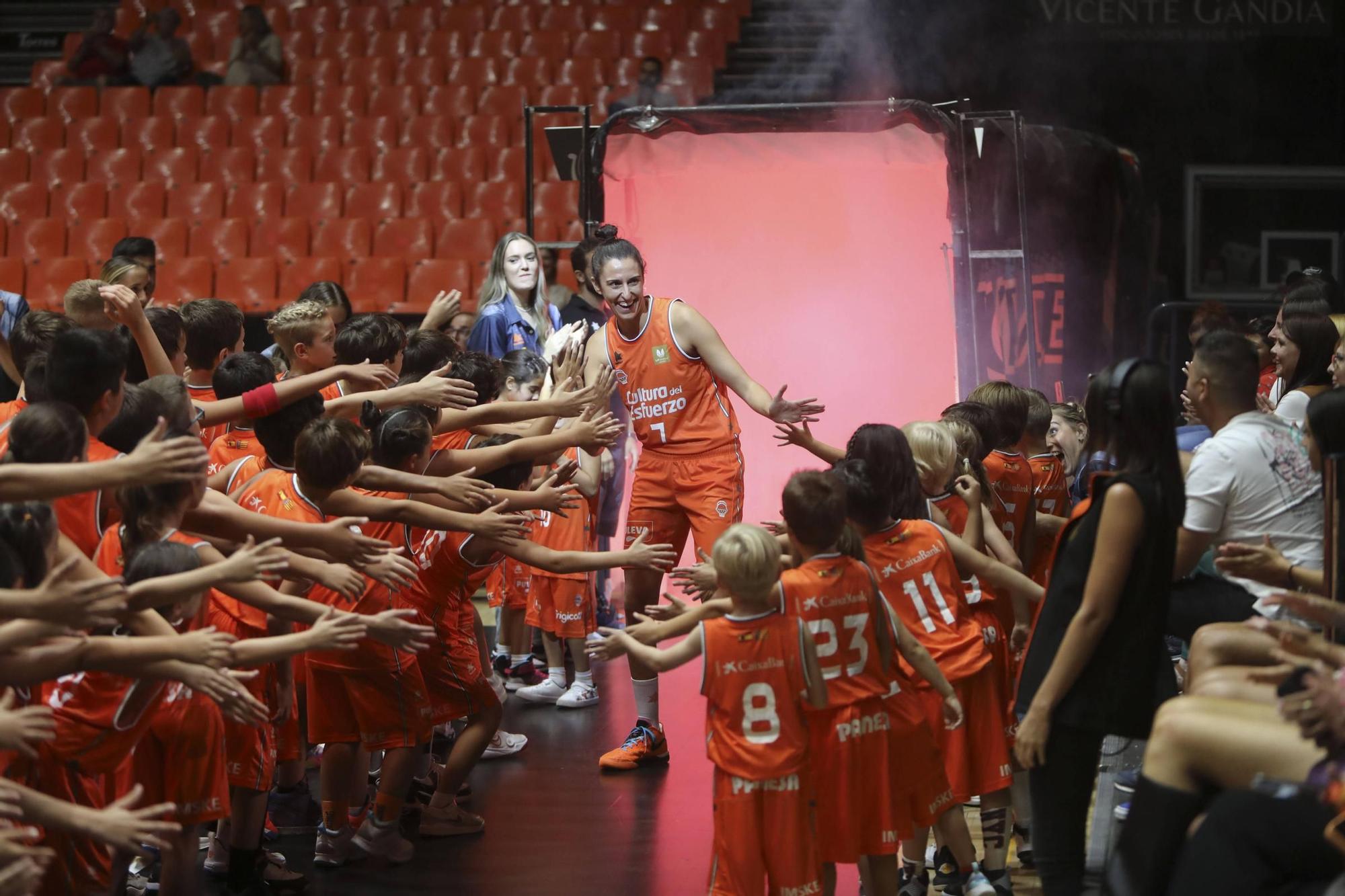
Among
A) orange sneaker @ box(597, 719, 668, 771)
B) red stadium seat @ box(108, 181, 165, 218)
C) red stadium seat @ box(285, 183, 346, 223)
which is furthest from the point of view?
red stadium seat @ box(108, 181, 165, 218)

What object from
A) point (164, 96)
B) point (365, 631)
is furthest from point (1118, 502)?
point (164, 96)

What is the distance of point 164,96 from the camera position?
12438 millimetres

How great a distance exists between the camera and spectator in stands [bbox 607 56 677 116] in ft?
35.3

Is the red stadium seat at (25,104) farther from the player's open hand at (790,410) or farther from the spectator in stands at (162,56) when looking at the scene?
the player's open hand at (790,410)

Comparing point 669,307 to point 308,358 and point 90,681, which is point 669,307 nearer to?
point 308,358

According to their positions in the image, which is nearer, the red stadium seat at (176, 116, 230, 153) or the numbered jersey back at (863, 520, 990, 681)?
the numbered jersey back at (863, 520, 990, 681)

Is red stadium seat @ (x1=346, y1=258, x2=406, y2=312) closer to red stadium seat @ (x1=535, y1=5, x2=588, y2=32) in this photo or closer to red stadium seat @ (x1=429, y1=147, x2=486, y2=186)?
red stadium seat @ (x1=429, y1=147, x2=486, y2=186)

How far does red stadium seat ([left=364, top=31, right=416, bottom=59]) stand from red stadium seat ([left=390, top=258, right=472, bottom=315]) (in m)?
A: 3.04

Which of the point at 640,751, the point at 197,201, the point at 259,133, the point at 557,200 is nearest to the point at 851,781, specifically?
the point at 640,751

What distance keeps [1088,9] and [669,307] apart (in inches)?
250

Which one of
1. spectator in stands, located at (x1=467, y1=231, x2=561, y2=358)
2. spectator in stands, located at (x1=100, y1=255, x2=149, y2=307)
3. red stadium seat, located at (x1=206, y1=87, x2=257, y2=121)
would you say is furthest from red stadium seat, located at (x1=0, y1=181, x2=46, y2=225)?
spectator in stands, located at (x1=100, y1=255, x2=149, y2=307)

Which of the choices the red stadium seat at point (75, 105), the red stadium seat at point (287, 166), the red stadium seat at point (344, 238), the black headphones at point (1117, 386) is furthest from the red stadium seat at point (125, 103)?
the black headphones at point (1117, 386)

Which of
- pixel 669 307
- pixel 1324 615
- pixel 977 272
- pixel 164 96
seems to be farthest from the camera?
pixel 164 96

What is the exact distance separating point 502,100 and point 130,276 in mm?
6691
